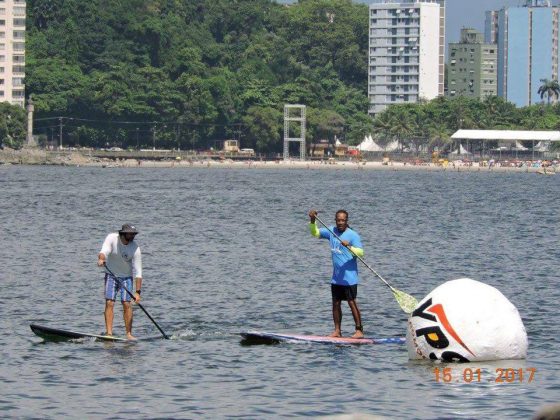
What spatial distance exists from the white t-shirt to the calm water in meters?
1.58

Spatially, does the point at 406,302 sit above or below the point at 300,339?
above

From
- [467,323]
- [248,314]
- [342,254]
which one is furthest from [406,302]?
[248,314]

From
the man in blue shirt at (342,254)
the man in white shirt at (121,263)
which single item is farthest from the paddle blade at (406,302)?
the man in white shirt at (121,263)

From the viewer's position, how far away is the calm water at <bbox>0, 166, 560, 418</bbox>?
76.7ft

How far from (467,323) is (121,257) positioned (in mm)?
6506

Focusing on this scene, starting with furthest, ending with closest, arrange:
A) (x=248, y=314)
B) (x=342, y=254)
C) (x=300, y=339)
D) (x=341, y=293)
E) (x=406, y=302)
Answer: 1. (x=248, y=314)
2. (x=300, y=339)
3. (x=406, y=302)
4. (x=341, y=293)
5. (x=342, y=254)

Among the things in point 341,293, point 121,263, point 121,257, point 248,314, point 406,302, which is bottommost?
point 248,314

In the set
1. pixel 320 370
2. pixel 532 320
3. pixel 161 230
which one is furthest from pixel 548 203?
pixel 320 370

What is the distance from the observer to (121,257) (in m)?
26.8

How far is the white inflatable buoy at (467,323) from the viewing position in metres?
24.3

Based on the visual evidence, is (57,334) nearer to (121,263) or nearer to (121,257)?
(121,263)

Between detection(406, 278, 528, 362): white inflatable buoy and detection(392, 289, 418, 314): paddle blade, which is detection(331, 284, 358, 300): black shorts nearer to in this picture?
detection(392, 289, 418, 314): paddle blade

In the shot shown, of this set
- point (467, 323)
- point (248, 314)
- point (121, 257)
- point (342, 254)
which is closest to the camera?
point (467, 323)

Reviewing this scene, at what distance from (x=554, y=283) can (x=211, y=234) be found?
26513 mm
